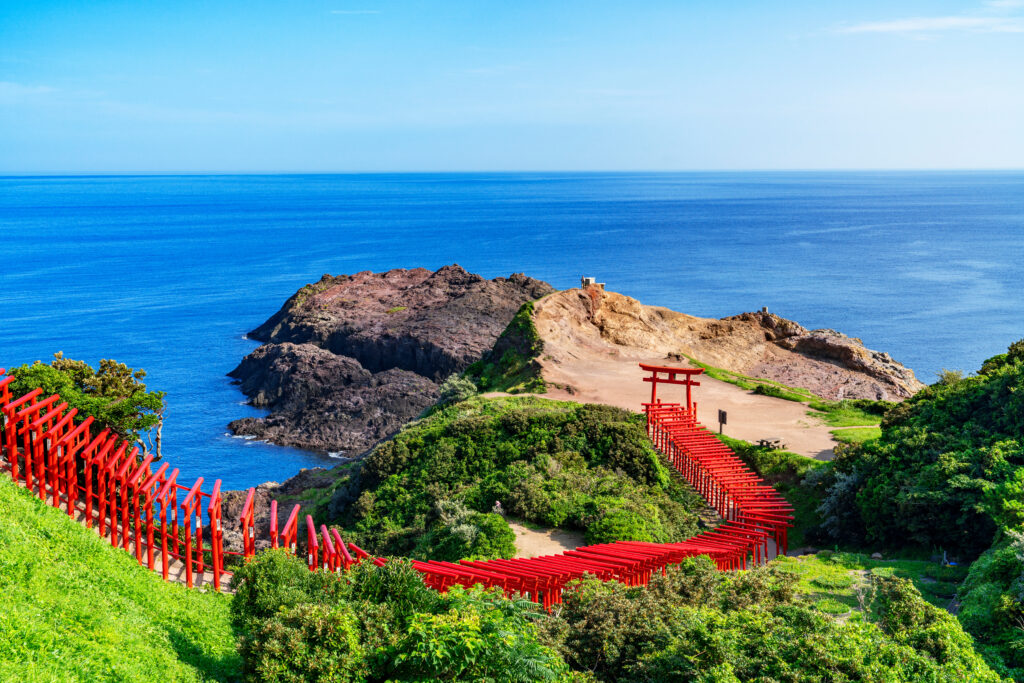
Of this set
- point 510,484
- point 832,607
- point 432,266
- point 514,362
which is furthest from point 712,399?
point 432,266

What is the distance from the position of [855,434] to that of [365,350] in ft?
154

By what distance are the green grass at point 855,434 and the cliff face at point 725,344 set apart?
1270 cm

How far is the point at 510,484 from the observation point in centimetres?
2462

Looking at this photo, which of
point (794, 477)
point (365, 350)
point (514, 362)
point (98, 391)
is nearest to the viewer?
point (98, 391)

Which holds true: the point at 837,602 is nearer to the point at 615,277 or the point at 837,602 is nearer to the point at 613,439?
the point at 613,439

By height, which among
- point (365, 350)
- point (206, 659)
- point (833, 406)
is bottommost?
point (365, 350)

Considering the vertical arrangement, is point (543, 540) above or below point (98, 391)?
below

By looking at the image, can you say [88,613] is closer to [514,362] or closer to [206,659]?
[206,659]

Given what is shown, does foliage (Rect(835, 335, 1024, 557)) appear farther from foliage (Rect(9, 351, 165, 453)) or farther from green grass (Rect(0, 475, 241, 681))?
foliage (Rect(9, 351, 165, 453))

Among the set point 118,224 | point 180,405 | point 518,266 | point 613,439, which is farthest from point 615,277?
point 118,224

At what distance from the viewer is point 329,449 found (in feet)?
173

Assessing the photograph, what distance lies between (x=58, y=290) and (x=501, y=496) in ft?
322

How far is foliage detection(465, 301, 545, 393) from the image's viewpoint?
3819 cm

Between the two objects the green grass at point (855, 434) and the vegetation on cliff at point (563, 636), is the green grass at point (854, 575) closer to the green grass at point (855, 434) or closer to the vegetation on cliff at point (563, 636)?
the vegetation on cliff at point (563, 636)
